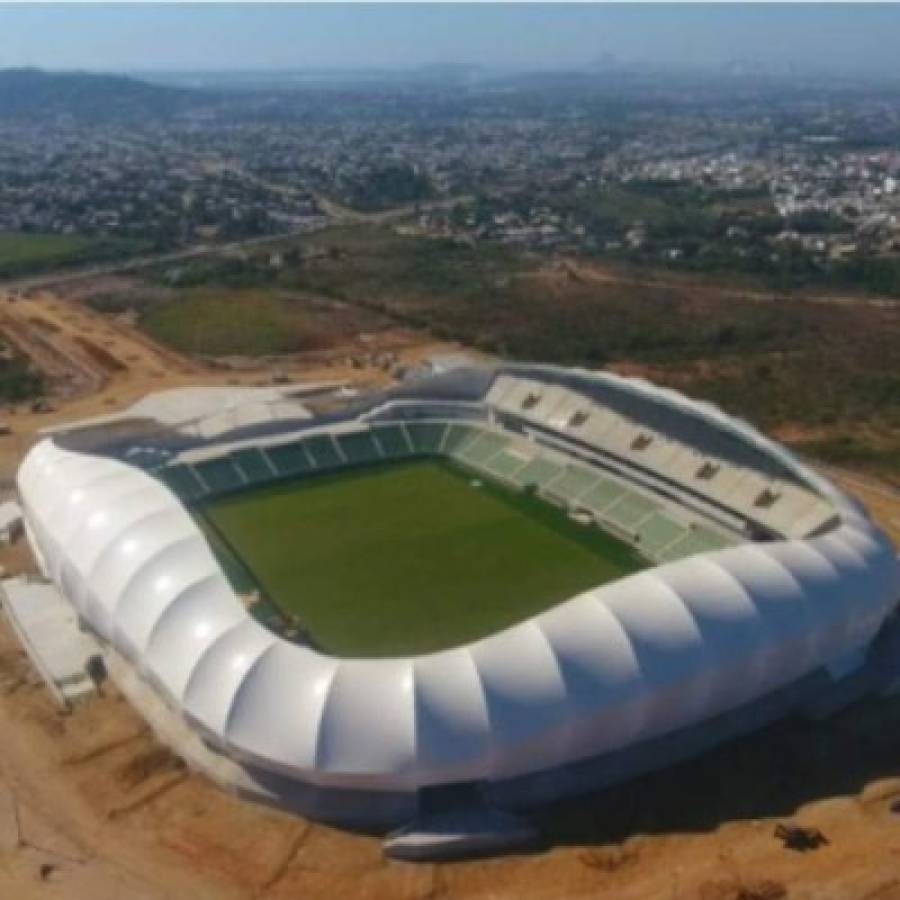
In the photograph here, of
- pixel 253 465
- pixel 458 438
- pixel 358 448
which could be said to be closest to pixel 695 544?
pixel 458 438

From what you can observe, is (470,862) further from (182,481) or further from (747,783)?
(182,481)

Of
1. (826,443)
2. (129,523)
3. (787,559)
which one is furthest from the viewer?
(826,443)

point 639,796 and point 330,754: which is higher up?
point 330,754

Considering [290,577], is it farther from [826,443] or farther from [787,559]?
[826,443]

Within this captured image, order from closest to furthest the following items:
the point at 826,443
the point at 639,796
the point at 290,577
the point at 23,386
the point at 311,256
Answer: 1. the point at 639,796
2. the point at 290,577
3. the point at 826,443
4. the point at 23,386
5. the point at 311,256

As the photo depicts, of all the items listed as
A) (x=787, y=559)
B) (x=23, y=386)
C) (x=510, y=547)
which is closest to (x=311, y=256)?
(x=23, y=386)

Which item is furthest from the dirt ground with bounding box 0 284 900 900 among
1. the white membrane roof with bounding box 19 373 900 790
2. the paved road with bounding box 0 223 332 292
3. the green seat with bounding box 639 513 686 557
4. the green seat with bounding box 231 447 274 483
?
the paved road with bounding box 0 223 332 292

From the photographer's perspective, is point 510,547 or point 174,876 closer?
point 174,876
